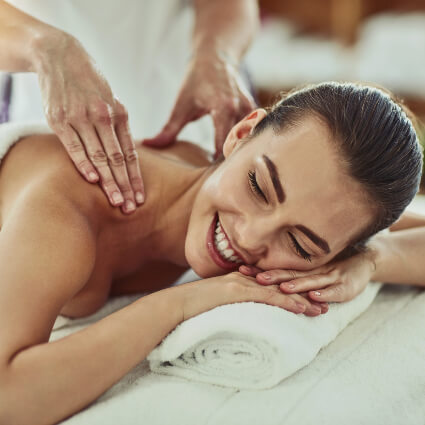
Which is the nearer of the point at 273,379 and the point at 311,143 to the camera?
the point at 273,379

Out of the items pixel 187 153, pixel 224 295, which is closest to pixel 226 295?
pixel 224 295

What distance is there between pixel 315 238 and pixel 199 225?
0.75ft

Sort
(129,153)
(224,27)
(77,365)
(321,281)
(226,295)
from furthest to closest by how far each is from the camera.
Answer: (224,27) → (129,153) → (321,281) → (226,295) → (77,365)

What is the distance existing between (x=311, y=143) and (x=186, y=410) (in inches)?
19.3

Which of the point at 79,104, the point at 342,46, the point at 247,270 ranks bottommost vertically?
the point at 342,46

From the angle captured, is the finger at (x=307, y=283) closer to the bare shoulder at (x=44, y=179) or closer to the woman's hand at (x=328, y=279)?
the woman's hand at (x=328, y=279)

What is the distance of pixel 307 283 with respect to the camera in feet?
3.41

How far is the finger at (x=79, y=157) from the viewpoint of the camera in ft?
3.61

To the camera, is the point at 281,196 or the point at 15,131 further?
the point at 15,131

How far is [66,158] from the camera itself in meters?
1.12

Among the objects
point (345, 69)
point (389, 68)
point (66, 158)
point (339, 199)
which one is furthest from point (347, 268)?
point (345, 69)

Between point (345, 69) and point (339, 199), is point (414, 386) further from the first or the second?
point (345, 69)

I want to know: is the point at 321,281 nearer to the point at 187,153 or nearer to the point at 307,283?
the point at 307,283

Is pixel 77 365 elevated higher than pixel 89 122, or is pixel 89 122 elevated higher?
Answer: pixel 89 122
